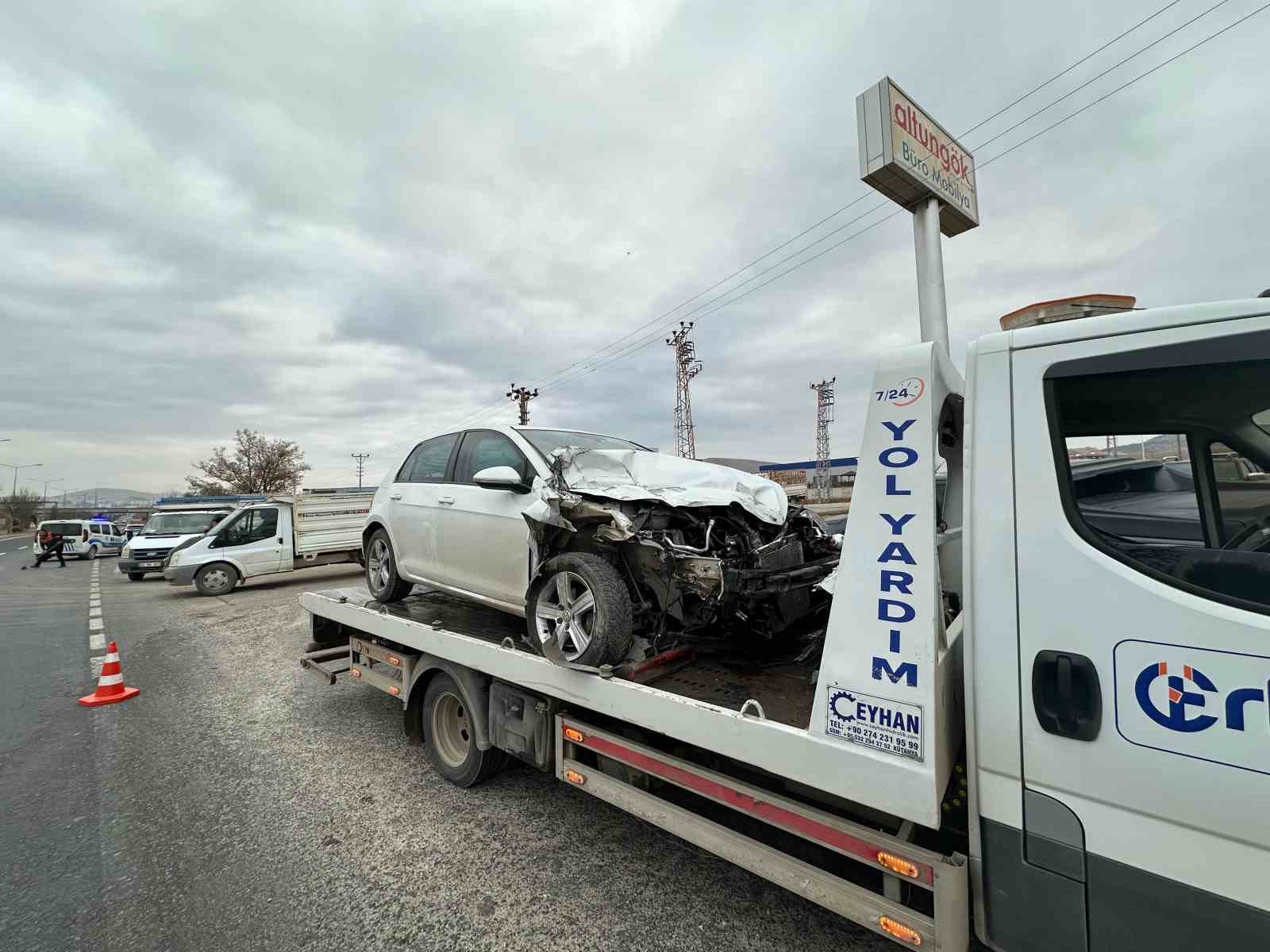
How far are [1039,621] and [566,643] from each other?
208 centimetres

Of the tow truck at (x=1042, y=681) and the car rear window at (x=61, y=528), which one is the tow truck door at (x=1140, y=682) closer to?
the tow truck at (x=1042, y=681)

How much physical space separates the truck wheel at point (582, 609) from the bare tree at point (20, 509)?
3292 inches

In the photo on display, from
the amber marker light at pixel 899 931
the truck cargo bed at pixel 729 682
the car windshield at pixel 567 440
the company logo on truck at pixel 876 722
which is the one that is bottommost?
the amber marker light at pixel 899 931

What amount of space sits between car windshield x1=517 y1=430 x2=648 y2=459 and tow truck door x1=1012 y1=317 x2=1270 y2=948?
273 centimetres

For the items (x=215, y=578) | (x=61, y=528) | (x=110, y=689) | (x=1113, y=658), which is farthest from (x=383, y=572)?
(x=61, y=528)

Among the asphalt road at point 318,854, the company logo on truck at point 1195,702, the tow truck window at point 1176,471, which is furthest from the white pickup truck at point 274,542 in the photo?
the company logo on truck at point 1195,702

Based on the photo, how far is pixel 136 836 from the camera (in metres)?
3.38

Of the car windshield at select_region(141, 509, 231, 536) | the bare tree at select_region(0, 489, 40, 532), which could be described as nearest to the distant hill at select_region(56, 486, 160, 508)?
the bare tree at select_region(0, 489, 40, 532)

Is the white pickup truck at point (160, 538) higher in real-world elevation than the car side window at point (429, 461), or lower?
lower

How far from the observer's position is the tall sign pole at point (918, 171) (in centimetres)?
659

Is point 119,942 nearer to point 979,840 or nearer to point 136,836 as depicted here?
point 136,836

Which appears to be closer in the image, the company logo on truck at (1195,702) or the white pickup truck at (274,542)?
the company logo on truck at (1195,702)

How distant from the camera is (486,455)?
4383mm

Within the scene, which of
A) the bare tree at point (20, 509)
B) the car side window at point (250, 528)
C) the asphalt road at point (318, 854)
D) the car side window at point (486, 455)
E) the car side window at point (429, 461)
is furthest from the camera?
the bare tree at point (20, 509)
